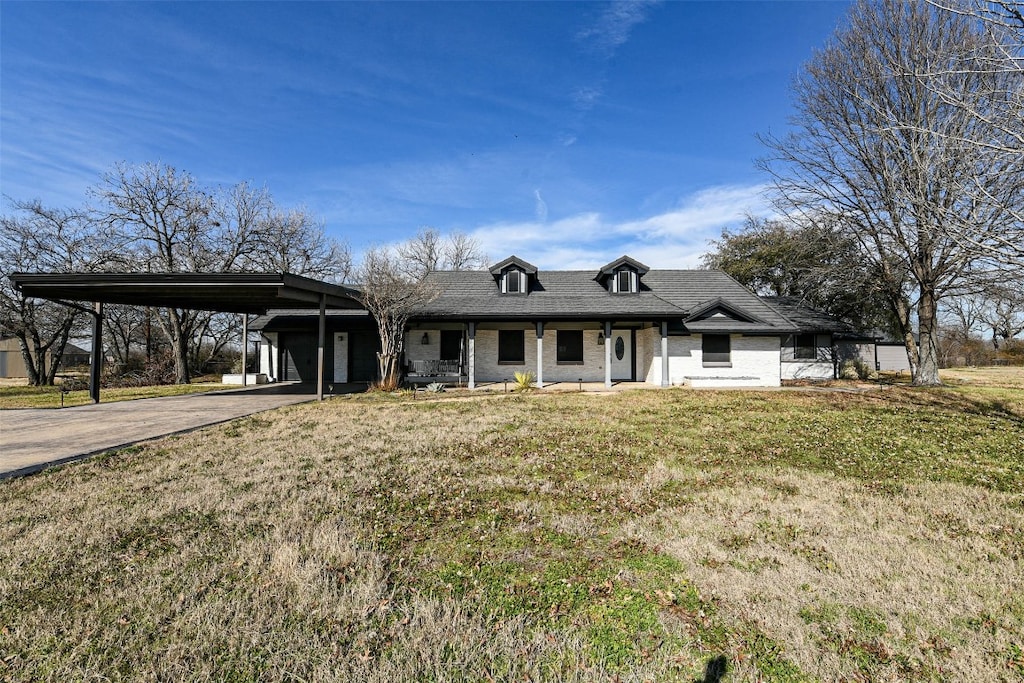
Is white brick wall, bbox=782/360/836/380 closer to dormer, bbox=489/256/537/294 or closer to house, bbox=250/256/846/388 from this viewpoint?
house, bbox=250/256/846/388

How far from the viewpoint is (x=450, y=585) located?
350cm

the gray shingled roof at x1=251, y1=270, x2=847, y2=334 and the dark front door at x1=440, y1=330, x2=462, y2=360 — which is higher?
the gray shingled roof at x1=251, y1=270, x2=847, y2=334

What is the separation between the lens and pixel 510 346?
19203 millimetres

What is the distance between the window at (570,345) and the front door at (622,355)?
155 cm

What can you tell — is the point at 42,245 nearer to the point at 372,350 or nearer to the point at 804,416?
the point at 372,350

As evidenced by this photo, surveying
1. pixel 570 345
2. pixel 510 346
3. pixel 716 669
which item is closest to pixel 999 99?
pixel 716 669

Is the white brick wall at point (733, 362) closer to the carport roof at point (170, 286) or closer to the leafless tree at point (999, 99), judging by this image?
the leafless tree at point (999, 99)

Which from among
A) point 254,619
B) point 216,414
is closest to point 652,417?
point 254,619

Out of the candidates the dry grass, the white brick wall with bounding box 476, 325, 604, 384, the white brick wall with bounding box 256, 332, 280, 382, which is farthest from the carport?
the dry grass

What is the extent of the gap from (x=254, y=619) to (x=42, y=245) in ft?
92.3

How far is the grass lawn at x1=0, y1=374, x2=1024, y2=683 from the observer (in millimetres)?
2674

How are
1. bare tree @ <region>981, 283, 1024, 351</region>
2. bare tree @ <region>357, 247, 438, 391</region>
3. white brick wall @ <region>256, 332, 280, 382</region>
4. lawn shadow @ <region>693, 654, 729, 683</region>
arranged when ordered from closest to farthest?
lawn shadow @ <region>693, 654, 729, 683</region> < bare tree @ <region>357, 247, 438, 391</region> < white brick wall @ <region>256, 332, 280, 382</region> < bare tree @ <region>981, 283, 1024, 351</region>

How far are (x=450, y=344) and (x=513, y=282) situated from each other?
12.5ft

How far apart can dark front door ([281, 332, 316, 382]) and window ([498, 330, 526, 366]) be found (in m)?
8.41
